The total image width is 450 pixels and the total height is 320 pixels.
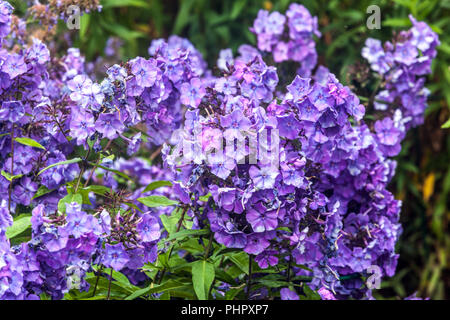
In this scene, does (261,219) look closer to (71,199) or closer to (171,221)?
(171,221)

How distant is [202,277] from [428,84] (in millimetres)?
2369

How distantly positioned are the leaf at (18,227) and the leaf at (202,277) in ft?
1.57

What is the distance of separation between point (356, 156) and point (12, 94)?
1085mm

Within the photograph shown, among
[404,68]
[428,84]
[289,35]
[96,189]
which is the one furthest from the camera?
[428,84]

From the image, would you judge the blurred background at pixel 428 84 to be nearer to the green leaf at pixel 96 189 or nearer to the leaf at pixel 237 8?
the leaf at pixel 237 8

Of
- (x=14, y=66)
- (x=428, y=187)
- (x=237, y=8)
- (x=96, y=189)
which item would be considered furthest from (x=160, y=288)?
(x=428, y=187)

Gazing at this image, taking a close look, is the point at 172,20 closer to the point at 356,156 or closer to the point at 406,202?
the point at 406,202

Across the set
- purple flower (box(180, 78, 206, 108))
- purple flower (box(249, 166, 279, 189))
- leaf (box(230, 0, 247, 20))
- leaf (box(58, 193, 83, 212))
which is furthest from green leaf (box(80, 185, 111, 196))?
leaf (box(230, 0, 247, 20))

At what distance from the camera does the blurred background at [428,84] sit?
11.6 feet

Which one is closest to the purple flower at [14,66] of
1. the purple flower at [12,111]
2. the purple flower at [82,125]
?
the purple flower at [12,111]

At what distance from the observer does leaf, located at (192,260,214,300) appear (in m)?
1.69

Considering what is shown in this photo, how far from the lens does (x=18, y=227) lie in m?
1.78
